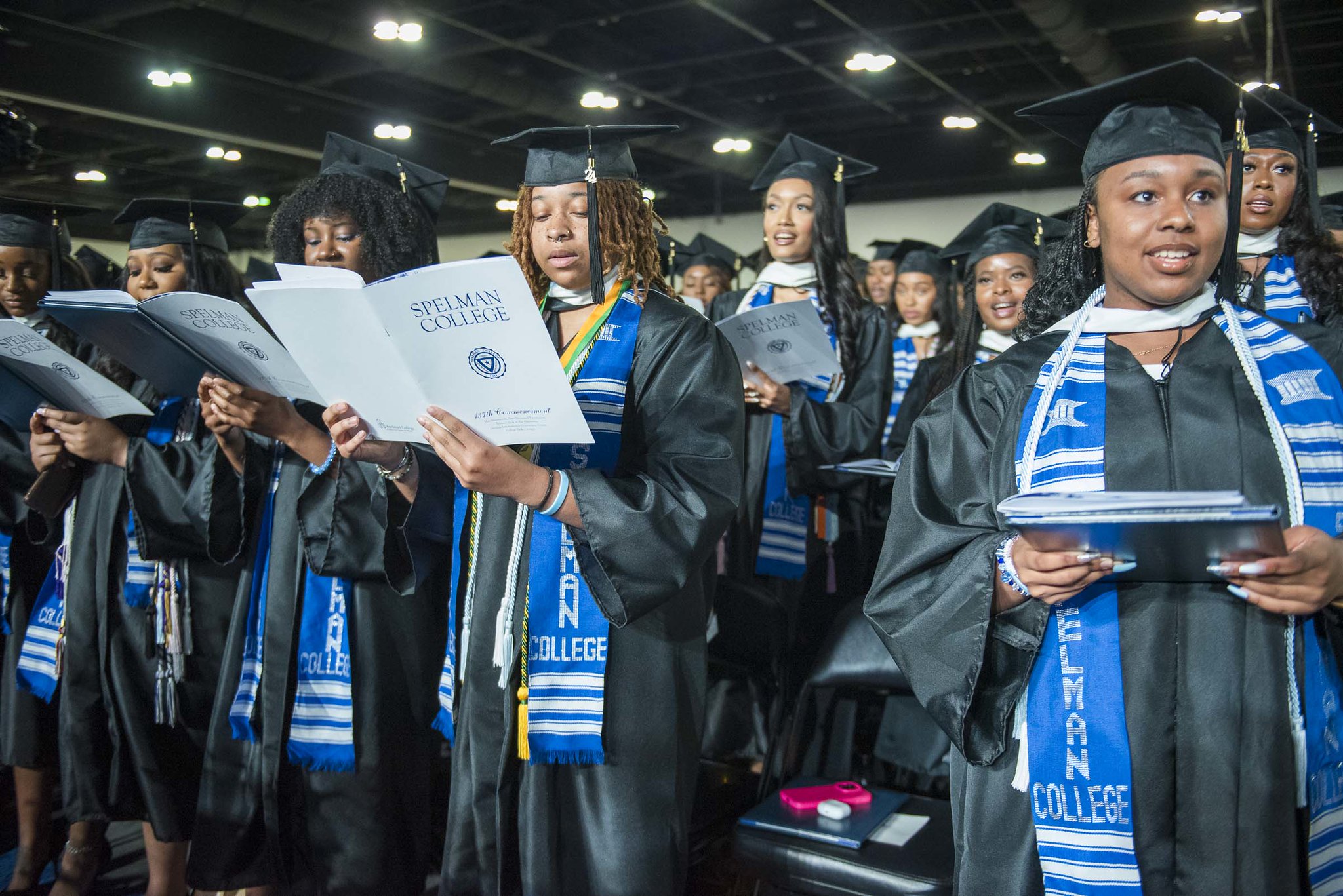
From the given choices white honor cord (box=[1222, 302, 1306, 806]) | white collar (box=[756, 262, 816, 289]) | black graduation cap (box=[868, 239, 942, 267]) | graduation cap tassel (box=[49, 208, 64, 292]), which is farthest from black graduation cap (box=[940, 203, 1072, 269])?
graduation cap tassel (box=[49, 208, 64, 292])

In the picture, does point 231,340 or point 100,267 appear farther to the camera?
point 100,267

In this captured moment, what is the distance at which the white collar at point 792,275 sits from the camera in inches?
155

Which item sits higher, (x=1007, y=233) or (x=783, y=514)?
(x=1007, y=233)

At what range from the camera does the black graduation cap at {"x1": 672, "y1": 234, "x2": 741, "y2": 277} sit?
21.1ft

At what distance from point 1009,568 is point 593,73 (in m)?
8.10

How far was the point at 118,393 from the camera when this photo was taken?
275 centimetres

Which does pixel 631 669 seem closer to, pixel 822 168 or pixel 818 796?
pixel 818 796

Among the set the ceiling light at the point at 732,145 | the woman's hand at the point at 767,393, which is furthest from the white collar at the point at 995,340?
the ceiling light at the point at 732,145

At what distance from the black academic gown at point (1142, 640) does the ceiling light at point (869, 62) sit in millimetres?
7156

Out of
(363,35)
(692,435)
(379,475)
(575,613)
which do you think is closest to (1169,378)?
(692,435)

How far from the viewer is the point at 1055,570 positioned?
143cm

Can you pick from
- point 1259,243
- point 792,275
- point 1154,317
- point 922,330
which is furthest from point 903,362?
point 1154,317

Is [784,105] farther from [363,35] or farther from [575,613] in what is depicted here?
[575,613]

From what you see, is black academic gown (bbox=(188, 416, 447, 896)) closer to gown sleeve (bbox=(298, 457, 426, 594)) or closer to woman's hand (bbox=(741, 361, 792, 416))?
gown sleeve (bbox=(298, 457, 426, 594))
